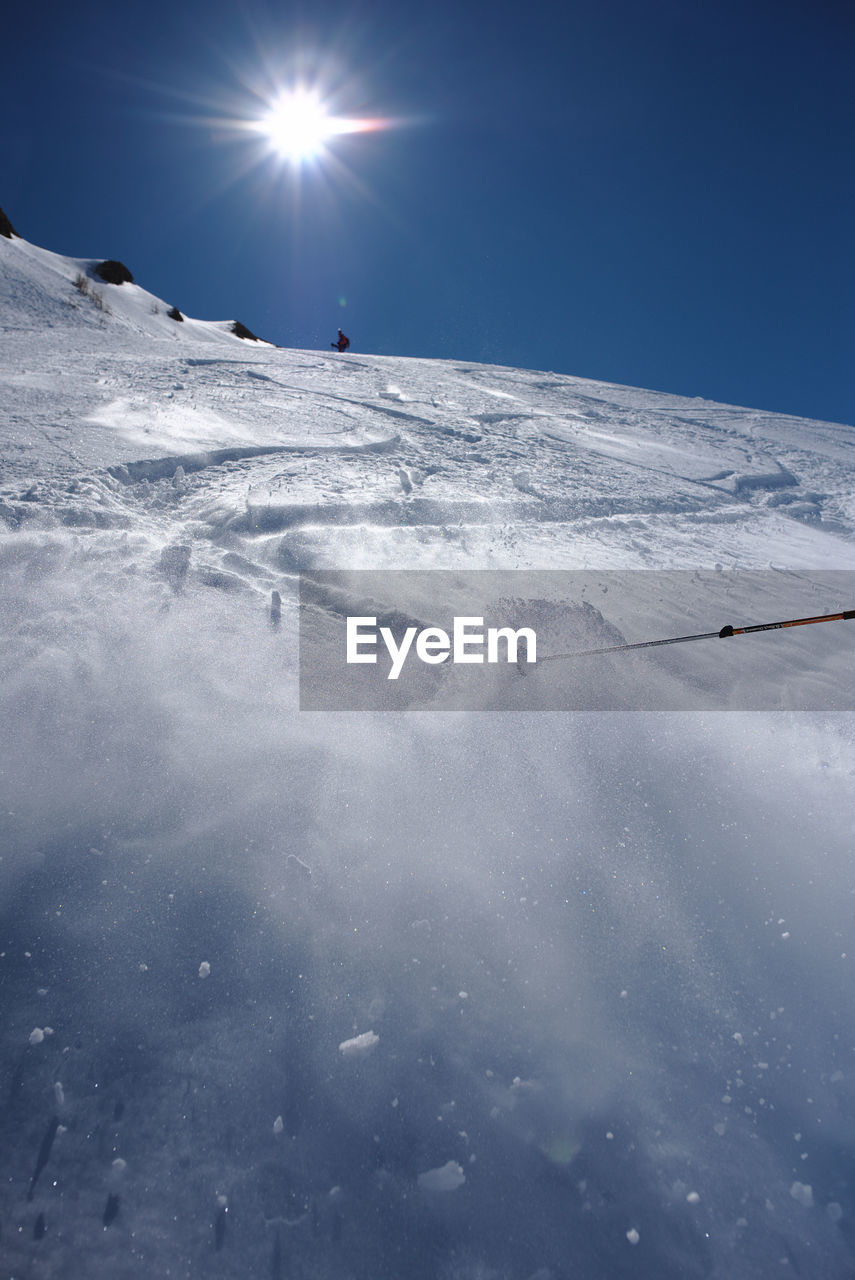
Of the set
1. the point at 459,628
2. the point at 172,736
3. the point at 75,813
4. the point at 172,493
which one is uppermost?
the point at 172,493

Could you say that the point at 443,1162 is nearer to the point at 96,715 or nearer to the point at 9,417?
the point at 96,715

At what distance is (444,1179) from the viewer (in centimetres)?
162

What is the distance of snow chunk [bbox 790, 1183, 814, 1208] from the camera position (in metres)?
1.65

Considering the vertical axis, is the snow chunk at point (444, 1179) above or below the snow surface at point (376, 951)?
below

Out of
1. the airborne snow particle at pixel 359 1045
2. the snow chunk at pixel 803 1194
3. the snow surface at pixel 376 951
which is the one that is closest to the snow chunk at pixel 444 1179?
the snow surface at pixel 376 951

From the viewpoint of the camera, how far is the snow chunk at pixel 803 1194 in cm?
165

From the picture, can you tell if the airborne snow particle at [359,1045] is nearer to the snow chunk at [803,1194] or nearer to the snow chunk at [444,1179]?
the snow chunk at [444,1179]

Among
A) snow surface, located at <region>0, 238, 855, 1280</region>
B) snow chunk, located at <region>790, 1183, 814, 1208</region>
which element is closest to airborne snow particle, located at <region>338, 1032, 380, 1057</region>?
snow surface, located at <region>0, 238, 855, 1280</region>

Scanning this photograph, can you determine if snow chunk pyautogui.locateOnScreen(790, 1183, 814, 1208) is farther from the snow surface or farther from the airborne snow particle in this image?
the airborne snow particle

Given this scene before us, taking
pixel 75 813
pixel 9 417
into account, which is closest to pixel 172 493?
pixel 9 417

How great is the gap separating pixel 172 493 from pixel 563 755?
143 inches

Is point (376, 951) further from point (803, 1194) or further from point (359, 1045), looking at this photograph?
point (803, 1194)

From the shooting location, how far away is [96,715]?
2.55 metres

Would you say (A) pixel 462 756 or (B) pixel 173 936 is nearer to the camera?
(B) pixel 173 936
